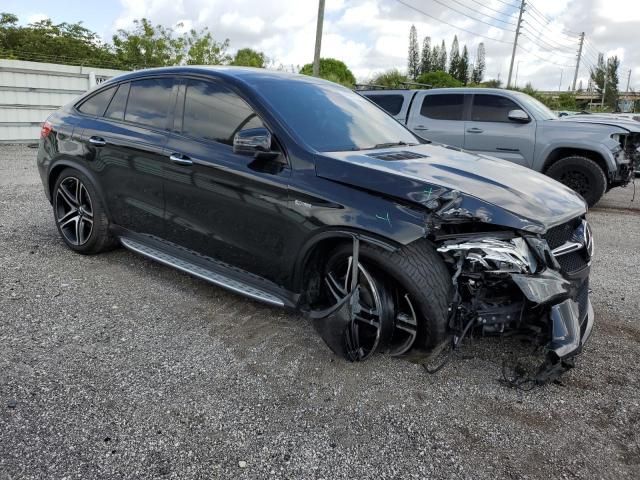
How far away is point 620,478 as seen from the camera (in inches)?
87.7

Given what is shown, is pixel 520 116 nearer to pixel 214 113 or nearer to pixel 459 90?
pixel 459 90

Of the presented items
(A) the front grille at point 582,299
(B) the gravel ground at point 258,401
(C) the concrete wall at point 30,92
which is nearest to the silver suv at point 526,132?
(B) the gravel ground at point 258,401

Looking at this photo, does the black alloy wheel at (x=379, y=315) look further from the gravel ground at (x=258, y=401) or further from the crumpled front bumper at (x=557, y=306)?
the crumpled front bumper at (x=557, y=306)

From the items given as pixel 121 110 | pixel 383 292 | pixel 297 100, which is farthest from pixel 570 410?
pixel 121 110

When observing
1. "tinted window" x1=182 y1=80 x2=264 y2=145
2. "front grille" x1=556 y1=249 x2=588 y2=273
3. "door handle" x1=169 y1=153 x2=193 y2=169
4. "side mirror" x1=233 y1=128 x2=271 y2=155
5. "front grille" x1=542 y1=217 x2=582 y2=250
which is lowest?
"front grille" x1=556 y1=249 x2=588 y2=273

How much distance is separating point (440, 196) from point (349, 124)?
1.30 m

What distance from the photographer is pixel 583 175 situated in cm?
776

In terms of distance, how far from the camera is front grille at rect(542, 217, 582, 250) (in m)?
2.79

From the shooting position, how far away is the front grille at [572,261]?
285 centimetres

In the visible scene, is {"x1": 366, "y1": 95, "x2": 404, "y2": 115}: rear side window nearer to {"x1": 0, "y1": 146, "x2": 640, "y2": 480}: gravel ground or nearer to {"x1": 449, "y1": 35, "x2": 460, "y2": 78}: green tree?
{"x1": 0, "y1": 146, "x2": 640, "y2": 480}: gravel ground

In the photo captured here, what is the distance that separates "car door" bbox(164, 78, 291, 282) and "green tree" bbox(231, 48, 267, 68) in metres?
19.7

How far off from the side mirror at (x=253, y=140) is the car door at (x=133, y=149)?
910mm

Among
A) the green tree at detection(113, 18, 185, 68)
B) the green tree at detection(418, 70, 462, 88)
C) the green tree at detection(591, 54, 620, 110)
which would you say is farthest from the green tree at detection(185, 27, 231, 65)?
the green tree at detection(591, 54, 620, 110)

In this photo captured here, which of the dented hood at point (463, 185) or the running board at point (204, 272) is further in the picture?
the running board at point (204, 272)
